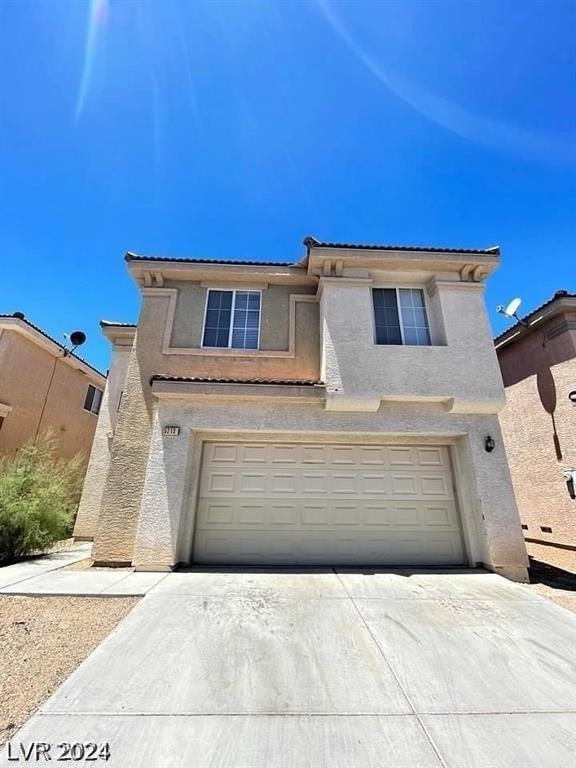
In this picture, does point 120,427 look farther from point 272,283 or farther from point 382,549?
point 382,549

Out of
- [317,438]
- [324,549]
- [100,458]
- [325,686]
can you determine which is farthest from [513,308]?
[100,458]

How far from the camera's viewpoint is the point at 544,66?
27.3ft

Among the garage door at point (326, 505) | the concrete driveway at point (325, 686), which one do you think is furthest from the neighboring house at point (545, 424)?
the concrete driveway at point (325, 686)

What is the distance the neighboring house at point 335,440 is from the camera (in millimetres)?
7414

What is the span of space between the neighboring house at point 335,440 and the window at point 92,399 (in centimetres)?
1181

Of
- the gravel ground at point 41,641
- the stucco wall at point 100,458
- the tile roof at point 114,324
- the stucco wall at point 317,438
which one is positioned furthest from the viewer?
the tile roof at point 114,324

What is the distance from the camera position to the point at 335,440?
8164mm

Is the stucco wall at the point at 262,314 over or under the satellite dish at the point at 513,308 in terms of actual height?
under

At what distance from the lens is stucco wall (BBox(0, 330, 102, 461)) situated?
13.6 m

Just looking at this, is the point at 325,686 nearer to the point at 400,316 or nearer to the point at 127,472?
the point at 127,472

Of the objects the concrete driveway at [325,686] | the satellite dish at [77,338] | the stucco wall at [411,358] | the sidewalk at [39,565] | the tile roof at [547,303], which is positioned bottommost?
the concrete driveway at [325,686]

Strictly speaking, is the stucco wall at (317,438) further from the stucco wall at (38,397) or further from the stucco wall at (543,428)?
the stucco wall at (38,397)

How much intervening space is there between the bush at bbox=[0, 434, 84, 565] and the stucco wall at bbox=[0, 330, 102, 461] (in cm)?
520

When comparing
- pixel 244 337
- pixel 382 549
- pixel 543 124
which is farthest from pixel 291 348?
pixel 543 124
